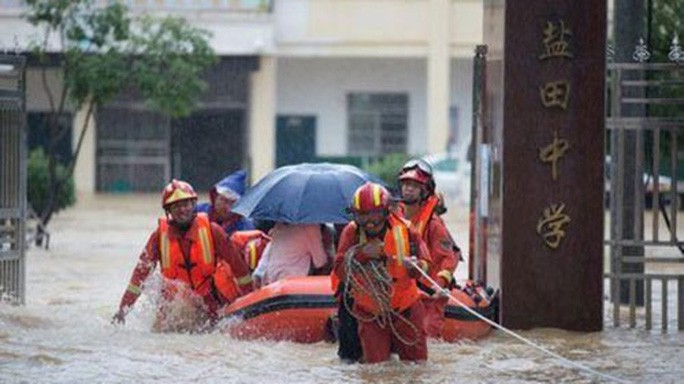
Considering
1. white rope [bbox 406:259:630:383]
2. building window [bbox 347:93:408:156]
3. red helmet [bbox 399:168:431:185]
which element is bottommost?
white rope [bbox 406:259:630:383]

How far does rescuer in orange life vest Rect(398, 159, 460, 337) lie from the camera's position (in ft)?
42.8

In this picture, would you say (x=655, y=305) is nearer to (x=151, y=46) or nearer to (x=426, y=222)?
(x=426, y=222)

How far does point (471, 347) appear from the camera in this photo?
13.5 meters

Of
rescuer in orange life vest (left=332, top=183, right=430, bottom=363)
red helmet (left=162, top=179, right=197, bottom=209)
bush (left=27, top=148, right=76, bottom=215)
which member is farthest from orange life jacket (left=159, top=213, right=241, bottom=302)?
bush (left=27, top=148, right=76, bottom=215)

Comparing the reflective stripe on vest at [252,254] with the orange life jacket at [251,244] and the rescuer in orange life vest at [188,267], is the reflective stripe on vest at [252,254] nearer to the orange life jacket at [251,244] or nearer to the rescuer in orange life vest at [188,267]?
the orange life jacket at [251,244]

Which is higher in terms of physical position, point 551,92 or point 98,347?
point 551,92

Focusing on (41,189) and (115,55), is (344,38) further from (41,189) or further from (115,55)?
(115,55)

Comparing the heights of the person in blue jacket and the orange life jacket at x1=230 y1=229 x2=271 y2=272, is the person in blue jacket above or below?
above

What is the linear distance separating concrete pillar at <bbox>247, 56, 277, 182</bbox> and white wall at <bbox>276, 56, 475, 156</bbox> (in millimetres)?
1395

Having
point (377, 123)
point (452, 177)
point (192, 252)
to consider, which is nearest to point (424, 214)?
point (192, 252)

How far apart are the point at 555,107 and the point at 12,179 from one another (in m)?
5.13

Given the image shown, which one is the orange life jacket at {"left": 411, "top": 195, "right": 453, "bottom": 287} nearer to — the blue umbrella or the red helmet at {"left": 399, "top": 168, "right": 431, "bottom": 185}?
the red helmet at {"left": 399, "top": 168, "right": 431, "bottom": 185}

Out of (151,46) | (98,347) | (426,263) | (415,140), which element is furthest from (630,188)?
(415,140)

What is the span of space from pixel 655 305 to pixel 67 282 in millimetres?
7048
